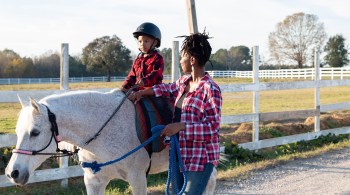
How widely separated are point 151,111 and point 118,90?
0.40 metres

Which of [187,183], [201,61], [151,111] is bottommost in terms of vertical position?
[187,183]

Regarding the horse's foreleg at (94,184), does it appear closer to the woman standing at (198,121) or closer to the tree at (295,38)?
the woman standing at (198,121)

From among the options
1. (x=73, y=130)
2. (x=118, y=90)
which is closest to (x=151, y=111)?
(x=118, y=90)

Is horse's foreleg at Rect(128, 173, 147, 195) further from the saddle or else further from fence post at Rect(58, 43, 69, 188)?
fence post at Rect(58, 43, 69, 188)

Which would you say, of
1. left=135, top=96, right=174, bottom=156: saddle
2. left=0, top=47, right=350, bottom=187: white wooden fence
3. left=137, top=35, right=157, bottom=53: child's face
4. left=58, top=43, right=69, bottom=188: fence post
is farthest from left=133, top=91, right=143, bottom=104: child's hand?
left=58, top=43, right=69, bottom=188: fence post

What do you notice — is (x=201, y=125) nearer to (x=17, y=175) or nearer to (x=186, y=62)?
(x=186, y=62)

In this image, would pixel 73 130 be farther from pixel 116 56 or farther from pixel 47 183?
pixel 116 56

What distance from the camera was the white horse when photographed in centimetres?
310

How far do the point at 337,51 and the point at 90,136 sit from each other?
44.1 m

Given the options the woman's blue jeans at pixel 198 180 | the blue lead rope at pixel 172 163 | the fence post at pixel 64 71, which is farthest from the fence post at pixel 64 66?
the woman's blue jeans at pixel 198 180

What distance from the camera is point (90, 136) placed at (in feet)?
11.7

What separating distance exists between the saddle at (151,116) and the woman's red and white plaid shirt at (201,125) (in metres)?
0.56

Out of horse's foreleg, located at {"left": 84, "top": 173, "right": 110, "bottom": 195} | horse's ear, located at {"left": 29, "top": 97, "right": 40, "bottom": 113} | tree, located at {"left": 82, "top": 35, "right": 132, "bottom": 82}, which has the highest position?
tree, located at {"left": 82, "top": 35, "right": 132, "bottom": 82}

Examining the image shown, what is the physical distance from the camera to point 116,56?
42.9 meters
